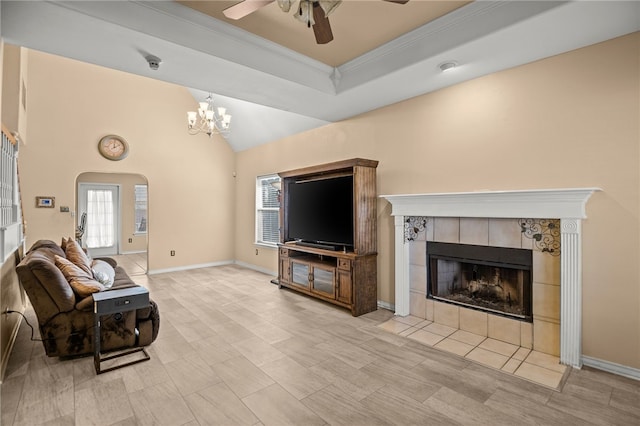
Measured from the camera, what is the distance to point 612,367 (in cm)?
252

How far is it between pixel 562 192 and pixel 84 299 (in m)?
4.28

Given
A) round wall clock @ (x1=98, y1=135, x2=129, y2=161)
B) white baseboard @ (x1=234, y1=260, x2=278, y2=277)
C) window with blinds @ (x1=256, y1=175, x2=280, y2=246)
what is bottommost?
white baseboard @ (x1=234, y1=260, x2=278, y2=277)

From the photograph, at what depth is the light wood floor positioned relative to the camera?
6.61 ft

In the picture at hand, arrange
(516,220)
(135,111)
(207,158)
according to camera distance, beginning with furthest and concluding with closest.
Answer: (207,158) → (135,111) → (516,220)

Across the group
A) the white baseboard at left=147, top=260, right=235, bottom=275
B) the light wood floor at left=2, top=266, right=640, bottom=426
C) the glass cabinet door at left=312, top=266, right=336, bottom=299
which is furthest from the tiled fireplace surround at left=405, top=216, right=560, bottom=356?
the white baseboard at left=147, top=260, right=235, bottom=275

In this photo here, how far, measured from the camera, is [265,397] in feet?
7.29

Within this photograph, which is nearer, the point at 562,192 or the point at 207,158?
the point at 562,192

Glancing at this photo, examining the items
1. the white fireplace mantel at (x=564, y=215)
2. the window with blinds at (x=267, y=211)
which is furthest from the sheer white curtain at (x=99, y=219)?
the white fireplace mantel at (x=564, y=215)

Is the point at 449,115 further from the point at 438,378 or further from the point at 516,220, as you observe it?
the point at 438,378

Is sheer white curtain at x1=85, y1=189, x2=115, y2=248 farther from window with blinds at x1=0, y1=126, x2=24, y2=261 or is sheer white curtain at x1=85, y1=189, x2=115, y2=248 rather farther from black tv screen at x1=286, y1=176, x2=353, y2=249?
black tv screen at x1=286, y1=176, x2=353, y2=249

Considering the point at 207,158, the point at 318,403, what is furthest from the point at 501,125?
the point at 207,158

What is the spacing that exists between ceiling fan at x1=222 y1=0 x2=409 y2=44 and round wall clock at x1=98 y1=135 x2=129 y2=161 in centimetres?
487

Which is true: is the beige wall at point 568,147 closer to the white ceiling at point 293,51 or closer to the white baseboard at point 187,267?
the white ceiling at point 293,51

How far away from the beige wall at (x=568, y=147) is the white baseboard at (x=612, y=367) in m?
0.05
